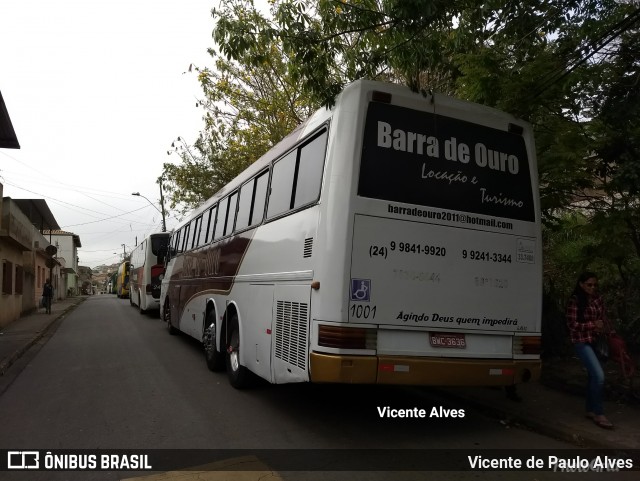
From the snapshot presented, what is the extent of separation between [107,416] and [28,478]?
5.88 ft

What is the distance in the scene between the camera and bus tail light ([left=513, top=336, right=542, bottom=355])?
5.41 metres

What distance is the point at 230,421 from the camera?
19.2ft

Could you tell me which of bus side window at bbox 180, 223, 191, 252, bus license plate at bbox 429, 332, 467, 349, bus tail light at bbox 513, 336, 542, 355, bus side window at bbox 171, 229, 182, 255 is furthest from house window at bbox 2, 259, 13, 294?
bus tail light at bbox 513, 336, 542, 355

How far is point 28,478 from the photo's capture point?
433 centimetres

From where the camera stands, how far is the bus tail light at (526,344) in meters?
5.41

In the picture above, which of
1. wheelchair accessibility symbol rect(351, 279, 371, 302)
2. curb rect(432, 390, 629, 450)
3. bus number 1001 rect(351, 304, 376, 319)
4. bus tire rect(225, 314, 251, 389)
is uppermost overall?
wheelchair accessibility symbol rect(351, 279, 371, 302)

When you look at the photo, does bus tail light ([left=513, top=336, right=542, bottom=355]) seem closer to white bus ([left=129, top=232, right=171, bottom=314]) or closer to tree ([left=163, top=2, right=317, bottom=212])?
tree ([left=163, top=2, right=317, bottom=212])

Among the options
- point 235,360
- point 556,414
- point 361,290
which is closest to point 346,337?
point 361,290

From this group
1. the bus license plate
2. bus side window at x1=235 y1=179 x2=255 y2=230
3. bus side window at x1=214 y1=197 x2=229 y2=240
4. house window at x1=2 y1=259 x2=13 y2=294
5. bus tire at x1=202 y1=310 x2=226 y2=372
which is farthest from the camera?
house window at x1=2 y1=259 x2=13 y2=294

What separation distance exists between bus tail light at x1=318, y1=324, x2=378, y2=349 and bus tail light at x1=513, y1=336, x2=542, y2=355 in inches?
63.8

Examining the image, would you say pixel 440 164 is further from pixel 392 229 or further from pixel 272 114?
pixel 272 114

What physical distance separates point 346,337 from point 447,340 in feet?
3.59

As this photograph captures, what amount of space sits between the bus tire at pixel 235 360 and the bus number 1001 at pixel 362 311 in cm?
296

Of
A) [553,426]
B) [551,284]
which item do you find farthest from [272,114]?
[553,426]
